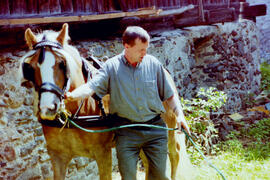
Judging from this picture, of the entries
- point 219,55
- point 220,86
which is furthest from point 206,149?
point 219,55

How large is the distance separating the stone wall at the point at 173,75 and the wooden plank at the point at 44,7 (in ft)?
2.45

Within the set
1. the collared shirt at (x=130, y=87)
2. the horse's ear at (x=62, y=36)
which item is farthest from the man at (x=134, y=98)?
the horse's ear at (x=62, y=36)

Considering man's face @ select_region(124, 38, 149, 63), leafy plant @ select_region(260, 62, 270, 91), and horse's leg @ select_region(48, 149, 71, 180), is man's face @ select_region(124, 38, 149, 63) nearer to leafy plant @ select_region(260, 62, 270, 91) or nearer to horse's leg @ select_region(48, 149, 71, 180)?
horse's leg @ select_region(48, 149, 71, 180)

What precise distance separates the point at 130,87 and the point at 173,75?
421 centimetres

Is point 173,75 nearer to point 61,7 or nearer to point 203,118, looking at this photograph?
point 203,118

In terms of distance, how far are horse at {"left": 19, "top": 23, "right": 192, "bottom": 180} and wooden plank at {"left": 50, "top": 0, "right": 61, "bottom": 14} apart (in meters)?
2.15

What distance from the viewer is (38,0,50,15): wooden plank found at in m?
5.22

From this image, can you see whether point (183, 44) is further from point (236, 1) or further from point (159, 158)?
point (159, 158)

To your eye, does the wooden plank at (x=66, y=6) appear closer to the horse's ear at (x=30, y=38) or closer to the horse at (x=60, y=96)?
the horse at (x=60, y=96)

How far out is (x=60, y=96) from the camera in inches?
105

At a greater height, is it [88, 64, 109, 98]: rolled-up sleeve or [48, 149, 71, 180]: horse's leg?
[88, 64, 109, 98]: rolled-up sleeve

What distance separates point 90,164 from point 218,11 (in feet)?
19.7

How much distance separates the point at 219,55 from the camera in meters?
8.62

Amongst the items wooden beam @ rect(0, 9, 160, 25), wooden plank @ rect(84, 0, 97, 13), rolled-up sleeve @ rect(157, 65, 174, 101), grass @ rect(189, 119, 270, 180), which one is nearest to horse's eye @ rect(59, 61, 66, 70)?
rolled-up sleeve @ rect(157, 65, 174, 101)
